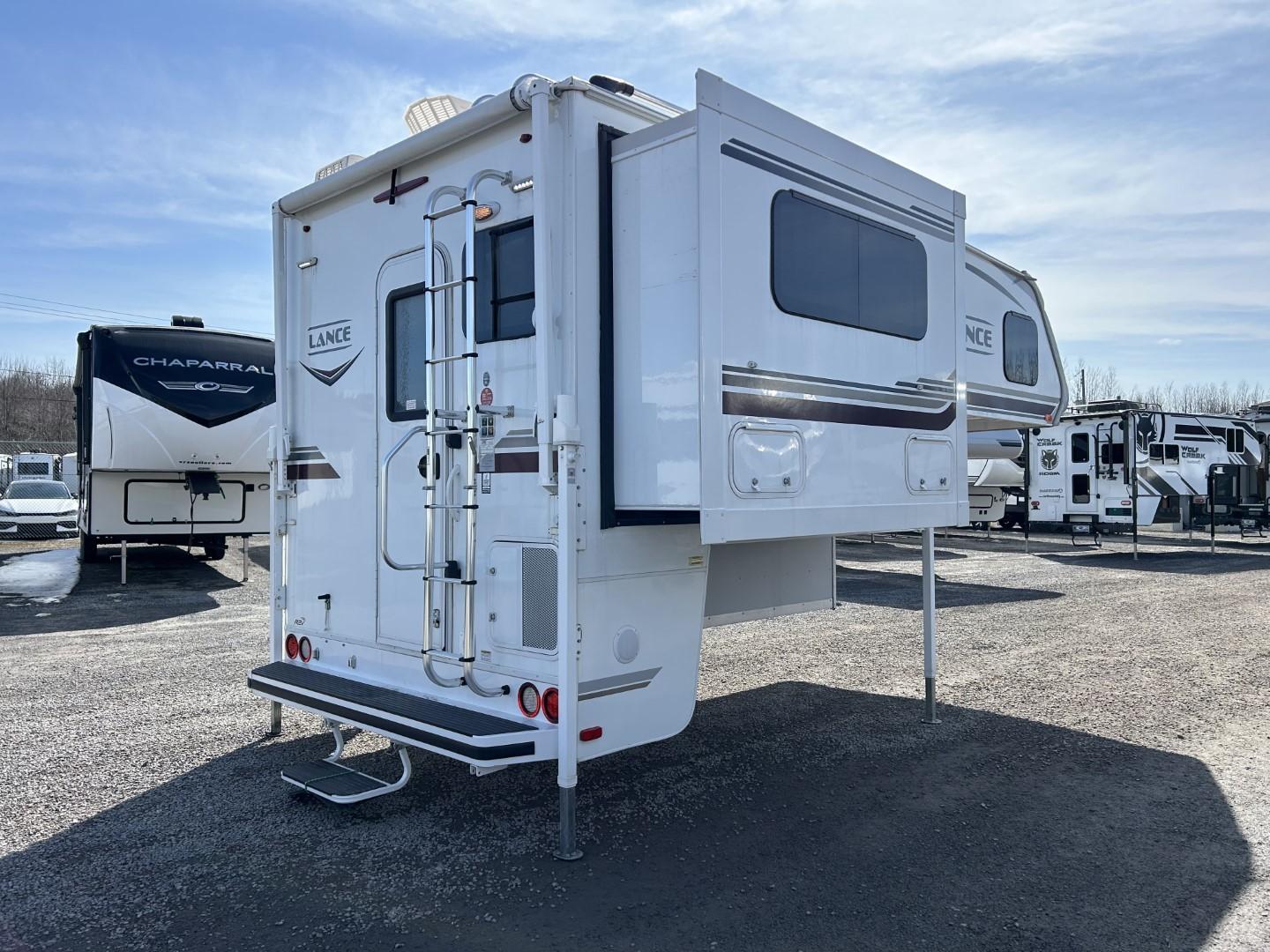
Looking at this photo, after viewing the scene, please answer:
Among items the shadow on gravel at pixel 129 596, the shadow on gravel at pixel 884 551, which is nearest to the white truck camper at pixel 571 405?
the shadow on gravel at pixel 129 596

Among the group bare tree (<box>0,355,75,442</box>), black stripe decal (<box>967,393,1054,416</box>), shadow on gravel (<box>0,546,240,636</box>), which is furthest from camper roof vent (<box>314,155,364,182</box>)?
bare tree (<box>0,355,75,442</box>)

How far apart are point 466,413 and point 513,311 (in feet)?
1.61

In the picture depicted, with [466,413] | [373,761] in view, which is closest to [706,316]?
[466,413]

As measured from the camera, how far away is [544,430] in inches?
154

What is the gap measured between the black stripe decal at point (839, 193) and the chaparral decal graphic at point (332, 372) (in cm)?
215

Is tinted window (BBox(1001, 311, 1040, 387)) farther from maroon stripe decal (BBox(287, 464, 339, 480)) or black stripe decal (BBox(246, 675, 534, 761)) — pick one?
black stripe decal (BBox(246, 675, 534, 761))

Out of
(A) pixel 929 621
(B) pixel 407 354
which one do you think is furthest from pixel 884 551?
(B) pixel 407 354

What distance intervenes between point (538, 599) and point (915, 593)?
9.16 meters

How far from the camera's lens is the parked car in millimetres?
19406

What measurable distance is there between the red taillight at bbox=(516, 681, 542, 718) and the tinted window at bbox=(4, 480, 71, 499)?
2002cm

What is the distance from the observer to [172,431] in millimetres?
11859

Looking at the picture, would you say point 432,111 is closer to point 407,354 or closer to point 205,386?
point 407,354

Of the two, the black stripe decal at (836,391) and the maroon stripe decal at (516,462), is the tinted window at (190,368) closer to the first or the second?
the maroon stripe decal at (516,462)

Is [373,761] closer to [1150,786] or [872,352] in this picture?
[872,352]
